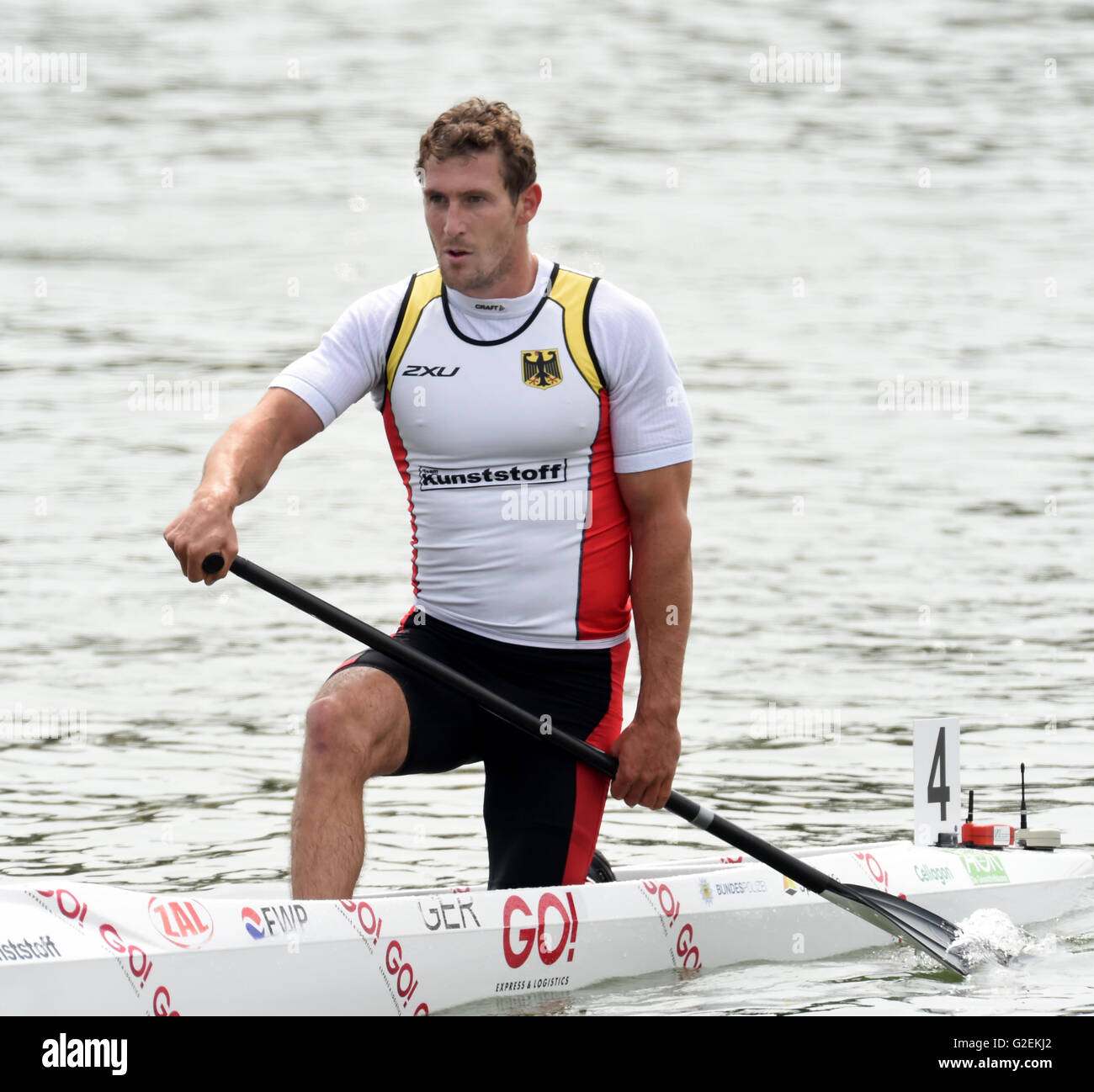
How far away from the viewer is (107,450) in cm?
1752

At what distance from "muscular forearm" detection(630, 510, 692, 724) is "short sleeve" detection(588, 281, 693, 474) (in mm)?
178

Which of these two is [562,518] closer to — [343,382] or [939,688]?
[343,382]

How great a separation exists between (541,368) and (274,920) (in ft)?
5.20

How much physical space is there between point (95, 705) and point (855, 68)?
31670mm

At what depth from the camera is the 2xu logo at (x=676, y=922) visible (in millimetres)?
5852

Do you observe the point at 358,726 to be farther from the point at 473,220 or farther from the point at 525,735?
the point at 473,220

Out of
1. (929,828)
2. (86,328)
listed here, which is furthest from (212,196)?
(929,828)

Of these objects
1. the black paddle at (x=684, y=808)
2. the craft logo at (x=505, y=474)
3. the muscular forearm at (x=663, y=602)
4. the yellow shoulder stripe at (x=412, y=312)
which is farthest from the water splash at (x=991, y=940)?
the yellow shoulder stripe at (x=412, y=312)

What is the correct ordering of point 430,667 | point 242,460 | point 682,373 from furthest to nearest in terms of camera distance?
1. point 682,373
2. point 430,667
3. point 242,460

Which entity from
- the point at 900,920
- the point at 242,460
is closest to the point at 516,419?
the point at 242,460

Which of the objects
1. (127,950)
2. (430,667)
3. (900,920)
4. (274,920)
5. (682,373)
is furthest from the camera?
(682,373)

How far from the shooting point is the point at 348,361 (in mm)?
5230

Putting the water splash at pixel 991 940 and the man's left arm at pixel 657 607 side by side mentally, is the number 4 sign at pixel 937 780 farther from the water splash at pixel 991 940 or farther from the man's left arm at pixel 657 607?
the man's left arm at pixel 657 607

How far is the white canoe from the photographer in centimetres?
445
